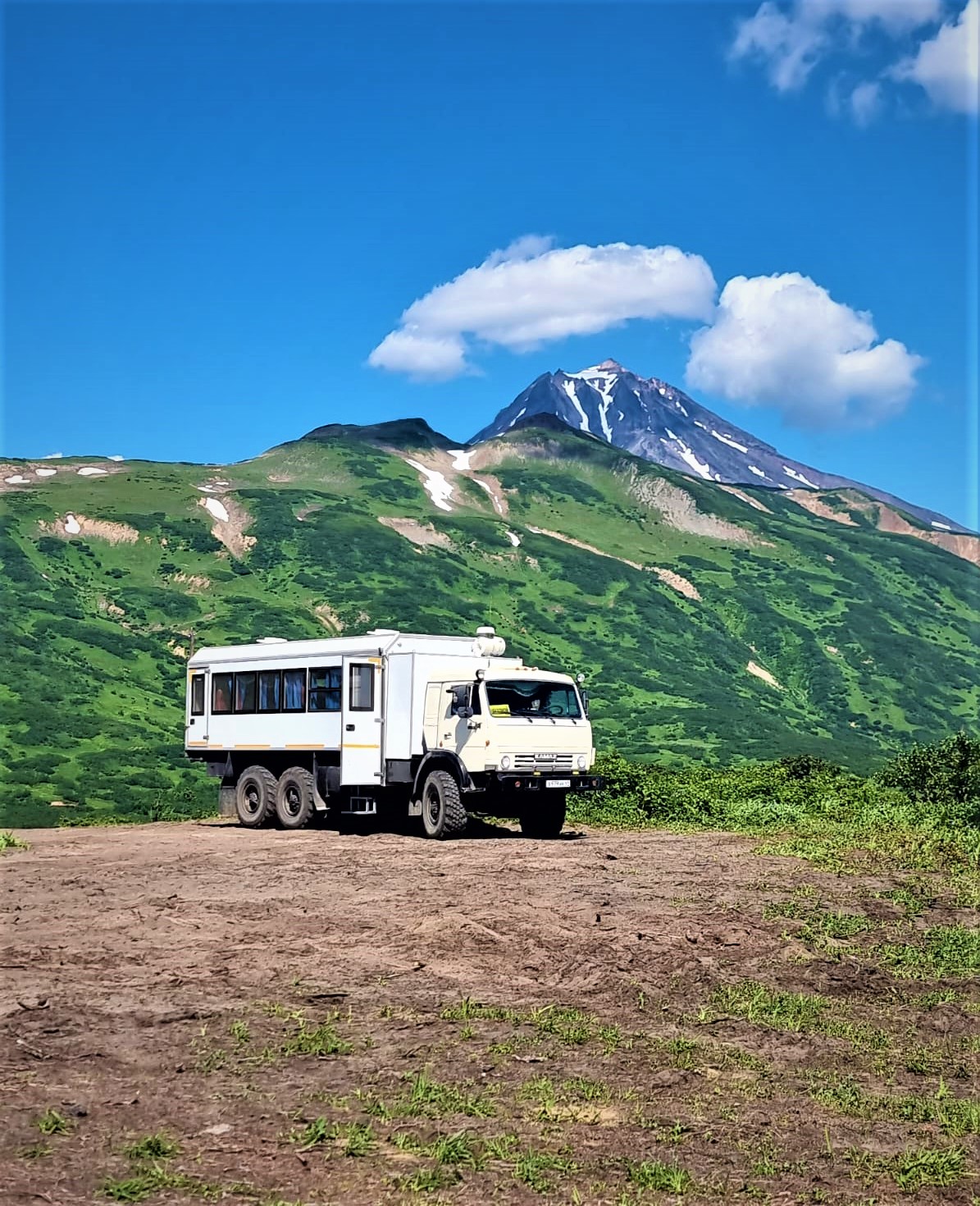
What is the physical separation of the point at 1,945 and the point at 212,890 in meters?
4.29

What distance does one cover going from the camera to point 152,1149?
291 inches

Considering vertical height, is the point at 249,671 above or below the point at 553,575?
below

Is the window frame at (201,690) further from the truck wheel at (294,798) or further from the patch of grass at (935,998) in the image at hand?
the patch of grass at (935,998)

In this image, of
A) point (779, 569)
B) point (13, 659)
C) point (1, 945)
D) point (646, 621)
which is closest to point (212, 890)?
point (1, 945)

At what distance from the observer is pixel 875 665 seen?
120m

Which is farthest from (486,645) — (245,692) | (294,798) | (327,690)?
(245,692)

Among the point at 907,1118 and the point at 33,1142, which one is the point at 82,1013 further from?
the point at 907,1118

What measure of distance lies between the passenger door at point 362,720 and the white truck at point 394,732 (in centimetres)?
2

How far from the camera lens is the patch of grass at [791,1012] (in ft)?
34.3

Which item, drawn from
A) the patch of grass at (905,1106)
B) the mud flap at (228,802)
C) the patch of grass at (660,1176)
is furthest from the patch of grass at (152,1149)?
the mud flap at (228,802)

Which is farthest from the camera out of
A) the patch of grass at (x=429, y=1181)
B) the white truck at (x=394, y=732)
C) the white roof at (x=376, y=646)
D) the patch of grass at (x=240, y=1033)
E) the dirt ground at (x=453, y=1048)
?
the white roof at (x=376, y=646)

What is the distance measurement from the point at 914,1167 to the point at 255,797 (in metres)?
21.6

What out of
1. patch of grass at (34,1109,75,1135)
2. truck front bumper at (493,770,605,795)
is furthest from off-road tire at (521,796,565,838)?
patch of grass at (34,1109,75,1135)

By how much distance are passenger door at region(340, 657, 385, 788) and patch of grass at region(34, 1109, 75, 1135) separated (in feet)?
55.7
